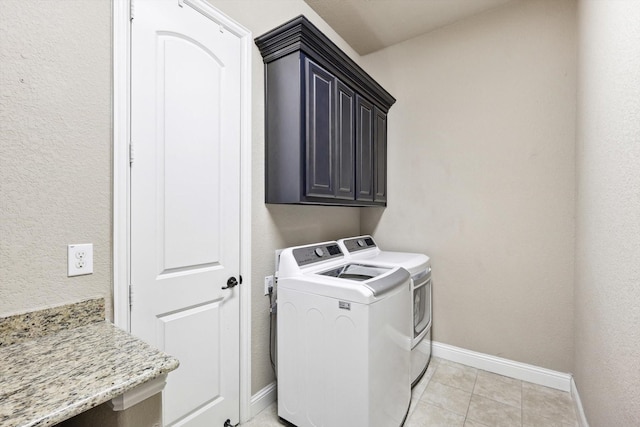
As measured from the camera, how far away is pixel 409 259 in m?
2.34

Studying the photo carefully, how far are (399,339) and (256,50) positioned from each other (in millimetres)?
2004

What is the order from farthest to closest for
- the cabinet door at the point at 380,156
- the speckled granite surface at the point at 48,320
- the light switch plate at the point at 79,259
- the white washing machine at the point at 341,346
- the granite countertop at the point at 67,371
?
the cabinet door at the point at 380,156
the white washing machine at the point at 341,346
the light switch plate at the point at 79,259
the speckled granite surface at the point at 48,320
the granite countertop at the point at 67,371

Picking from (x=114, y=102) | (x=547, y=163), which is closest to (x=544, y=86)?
(x=547, y=163)

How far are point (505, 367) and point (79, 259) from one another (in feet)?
9.52

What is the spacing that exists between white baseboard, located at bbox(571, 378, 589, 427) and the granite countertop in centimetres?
230

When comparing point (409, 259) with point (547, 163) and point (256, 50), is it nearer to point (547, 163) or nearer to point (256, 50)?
point (547, 163)

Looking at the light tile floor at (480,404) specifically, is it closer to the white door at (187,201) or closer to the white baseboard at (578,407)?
the white baseboard at (578,407)

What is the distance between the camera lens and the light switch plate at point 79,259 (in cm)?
112

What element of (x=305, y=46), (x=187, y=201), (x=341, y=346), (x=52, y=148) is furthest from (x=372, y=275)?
(x=52, y=148)

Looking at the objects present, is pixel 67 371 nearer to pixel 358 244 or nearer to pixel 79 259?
pixel 79 259

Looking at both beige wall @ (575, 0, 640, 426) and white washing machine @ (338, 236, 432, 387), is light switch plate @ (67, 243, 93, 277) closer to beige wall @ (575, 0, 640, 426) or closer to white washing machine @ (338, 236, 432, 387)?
white washing machine @ (338, 236, 432, 387)

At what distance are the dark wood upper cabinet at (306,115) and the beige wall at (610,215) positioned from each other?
1408 millimetres

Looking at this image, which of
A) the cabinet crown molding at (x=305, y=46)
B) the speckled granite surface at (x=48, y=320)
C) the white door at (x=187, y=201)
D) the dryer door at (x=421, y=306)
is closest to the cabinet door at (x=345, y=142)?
the cabinet crown molding at (x=305, y=46)

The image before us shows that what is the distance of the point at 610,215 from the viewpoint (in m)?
1.29
